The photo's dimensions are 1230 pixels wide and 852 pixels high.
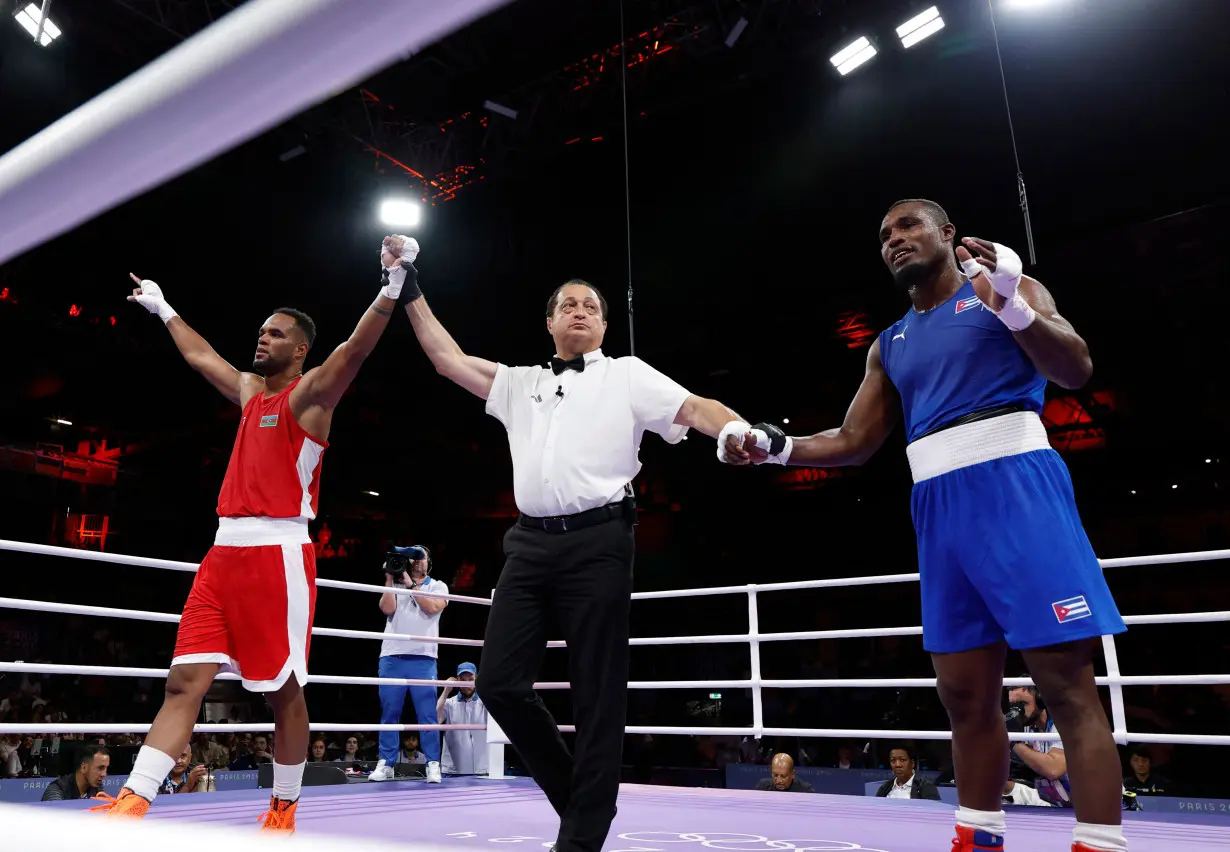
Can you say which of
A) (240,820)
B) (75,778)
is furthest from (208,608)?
(75,778)

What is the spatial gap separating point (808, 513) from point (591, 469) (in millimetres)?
9832

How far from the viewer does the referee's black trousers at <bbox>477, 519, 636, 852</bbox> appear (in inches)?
78.5

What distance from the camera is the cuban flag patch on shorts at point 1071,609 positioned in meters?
1.60

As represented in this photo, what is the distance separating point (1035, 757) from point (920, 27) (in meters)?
4.41

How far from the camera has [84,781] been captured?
5039 millimetres

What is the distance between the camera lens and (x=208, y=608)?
2445 millimetres

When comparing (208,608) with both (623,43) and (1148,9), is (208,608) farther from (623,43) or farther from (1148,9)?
(1148,9)

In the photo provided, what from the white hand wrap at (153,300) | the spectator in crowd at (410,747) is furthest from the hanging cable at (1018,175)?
the spectator in crowd at (410,747)

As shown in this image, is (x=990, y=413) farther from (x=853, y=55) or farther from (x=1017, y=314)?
(x=853, y=55)

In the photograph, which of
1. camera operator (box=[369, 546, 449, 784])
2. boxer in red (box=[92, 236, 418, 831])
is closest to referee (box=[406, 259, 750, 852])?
boxer in red (box=[92, 236, 418, 831])

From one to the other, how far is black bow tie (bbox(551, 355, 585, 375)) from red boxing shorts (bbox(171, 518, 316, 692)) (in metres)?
0.91

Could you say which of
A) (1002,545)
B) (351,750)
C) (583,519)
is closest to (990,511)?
(1002,545)

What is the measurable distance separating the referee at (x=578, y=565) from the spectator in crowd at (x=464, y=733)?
3251 mm

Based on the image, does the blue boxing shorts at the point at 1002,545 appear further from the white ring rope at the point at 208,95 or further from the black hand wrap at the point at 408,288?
the white ring rope at the point at 208,95
